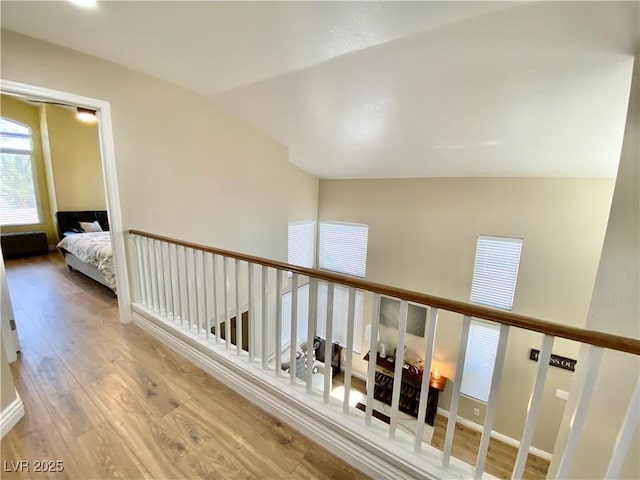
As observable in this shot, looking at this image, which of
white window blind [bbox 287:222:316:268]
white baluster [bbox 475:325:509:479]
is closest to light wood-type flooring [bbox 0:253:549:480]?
white baluster [bbox 475:325:509:479]

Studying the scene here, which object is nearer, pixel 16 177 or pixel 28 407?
pixel 28 407

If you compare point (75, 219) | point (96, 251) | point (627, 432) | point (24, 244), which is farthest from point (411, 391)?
point (24, 244)

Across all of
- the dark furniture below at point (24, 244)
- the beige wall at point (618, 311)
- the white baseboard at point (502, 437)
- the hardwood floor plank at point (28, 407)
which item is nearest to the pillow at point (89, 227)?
the dark furniture below at point (24, 244)

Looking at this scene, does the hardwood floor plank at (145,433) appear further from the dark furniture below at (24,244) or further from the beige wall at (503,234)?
the dark furniture below at (24,244)

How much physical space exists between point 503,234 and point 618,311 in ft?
10.7

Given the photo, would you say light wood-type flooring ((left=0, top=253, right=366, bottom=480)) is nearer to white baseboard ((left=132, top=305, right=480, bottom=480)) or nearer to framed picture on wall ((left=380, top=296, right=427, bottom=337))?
white baseboard ((left=132, top=305, right=480, bottom=480))

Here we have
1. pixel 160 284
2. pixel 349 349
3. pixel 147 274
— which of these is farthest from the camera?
pixel 147 274

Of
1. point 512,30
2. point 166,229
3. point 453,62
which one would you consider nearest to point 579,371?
point 512,30

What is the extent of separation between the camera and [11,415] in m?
1.52

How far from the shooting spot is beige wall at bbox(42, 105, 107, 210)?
18.5 ft

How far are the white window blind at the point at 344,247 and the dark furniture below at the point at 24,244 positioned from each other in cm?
577

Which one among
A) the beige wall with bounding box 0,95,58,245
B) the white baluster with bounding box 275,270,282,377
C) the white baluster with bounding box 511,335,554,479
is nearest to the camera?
the white baluster with bounding box 511,335,554,479

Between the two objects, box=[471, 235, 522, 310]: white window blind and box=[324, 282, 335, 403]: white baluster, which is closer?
box=[324, 282, 335, 403]: white baluster

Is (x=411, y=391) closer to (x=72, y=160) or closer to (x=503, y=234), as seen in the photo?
(x=503, y=234)
